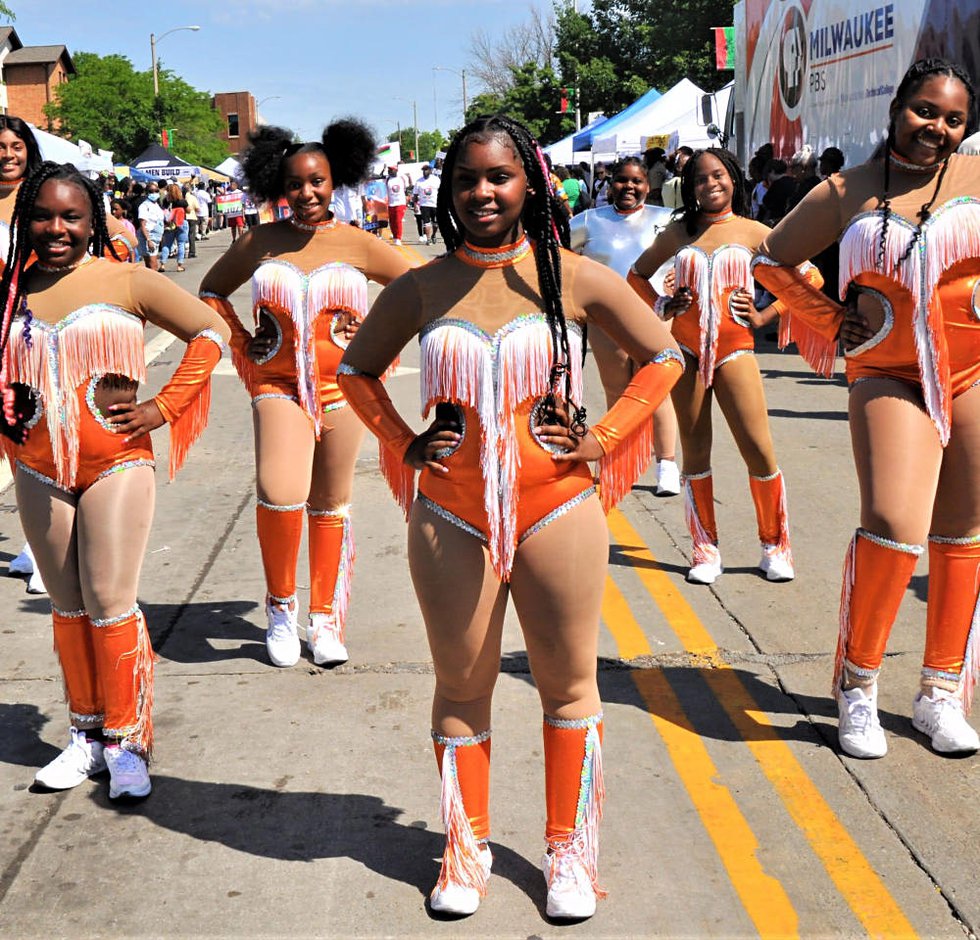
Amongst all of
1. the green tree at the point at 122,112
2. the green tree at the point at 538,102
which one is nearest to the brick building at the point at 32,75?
the green tree at the point at 122,112

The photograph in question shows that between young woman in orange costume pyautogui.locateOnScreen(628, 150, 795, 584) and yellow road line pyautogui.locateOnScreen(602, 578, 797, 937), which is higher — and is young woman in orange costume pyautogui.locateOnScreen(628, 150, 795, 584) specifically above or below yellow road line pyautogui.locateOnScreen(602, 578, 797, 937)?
above

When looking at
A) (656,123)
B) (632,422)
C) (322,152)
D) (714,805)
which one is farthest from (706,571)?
(656,123)

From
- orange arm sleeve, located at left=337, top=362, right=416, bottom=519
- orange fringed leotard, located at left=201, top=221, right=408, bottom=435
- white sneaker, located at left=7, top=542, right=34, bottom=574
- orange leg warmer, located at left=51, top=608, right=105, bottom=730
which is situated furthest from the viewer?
white sneaker, located at left=7, top=542, right=34, bottom=574

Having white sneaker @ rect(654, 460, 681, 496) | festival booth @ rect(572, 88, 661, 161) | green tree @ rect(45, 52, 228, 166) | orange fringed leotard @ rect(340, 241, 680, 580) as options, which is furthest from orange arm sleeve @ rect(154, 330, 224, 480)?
green tree @ rect(45, 52, 228, 166)

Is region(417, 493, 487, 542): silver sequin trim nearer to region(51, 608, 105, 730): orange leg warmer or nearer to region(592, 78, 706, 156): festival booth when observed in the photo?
region(51, 608, 105, 730): orange leg warmer

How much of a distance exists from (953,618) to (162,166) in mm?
45191

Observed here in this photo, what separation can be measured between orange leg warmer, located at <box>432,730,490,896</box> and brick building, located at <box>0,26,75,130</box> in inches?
3709

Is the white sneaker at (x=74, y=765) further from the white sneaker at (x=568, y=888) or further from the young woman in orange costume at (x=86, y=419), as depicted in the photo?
the white sneaker at (x=568, y=888)

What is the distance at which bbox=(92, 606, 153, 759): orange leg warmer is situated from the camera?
14.1 feet

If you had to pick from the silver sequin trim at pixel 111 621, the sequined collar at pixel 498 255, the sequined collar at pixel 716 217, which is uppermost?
the sequined collar at pixel 716 217

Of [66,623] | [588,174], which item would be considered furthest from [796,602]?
[588,174]

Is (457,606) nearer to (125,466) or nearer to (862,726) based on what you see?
(125,466)

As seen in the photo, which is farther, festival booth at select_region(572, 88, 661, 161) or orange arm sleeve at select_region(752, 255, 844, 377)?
festival booth at select_region(572, 88, 661, 161)

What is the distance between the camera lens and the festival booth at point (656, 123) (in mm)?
27188
